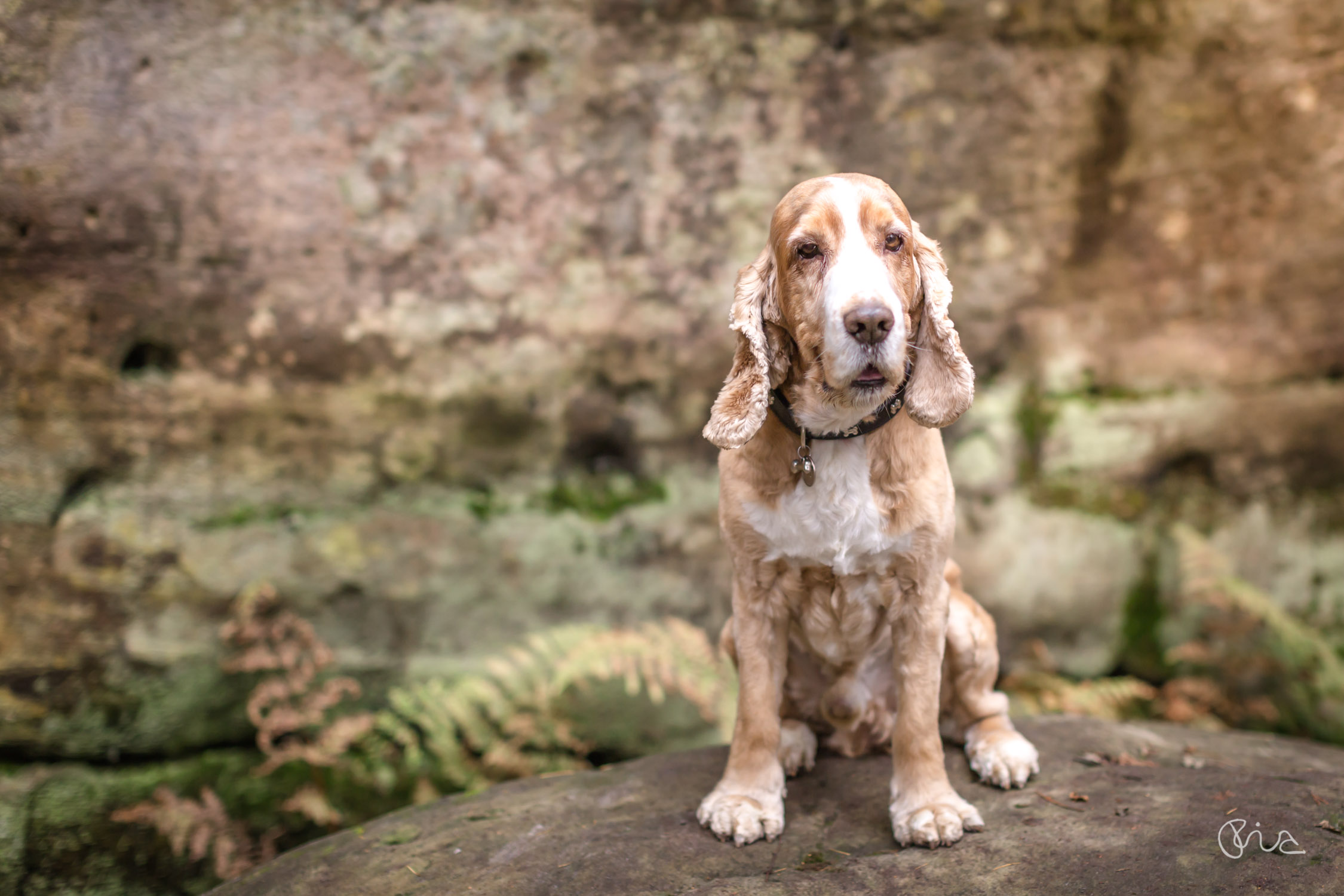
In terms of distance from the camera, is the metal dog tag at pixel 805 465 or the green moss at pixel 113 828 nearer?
the metal dog tag at pixel 805 465

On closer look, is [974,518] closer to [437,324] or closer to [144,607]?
[437,324]

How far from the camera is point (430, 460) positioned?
506cm

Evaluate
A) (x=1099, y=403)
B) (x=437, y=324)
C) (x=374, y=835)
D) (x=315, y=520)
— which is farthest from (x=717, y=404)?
(x=1099, y=403)

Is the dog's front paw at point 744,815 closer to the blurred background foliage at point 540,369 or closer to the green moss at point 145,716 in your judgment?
the blurred background foliage at point 540,369

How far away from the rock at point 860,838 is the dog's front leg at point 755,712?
14 cm

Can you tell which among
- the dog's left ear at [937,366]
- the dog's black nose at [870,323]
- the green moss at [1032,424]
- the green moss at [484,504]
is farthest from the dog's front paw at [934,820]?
the green moss at [1032,424]

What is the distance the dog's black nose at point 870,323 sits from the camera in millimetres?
2533

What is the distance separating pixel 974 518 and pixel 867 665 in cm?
246

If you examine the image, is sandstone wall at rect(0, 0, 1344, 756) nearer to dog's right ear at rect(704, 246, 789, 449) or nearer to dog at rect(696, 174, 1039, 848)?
dog at rect(696, 174, 1039, 848)

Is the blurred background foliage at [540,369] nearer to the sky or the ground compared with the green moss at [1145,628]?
→ nearer to the sky

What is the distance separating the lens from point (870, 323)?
254 centimetres

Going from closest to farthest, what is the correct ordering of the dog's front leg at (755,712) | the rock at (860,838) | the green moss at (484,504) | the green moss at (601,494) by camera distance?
the rock at (860,838)
the dog's front leg at (755,712)
the green moss at (484,504)
the green moss at (601,494)

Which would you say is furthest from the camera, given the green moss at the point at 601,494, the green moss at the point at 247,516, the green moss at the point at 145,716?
the green moss at the point at 601,494

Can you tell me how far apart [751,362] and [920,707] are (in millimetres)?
1278
